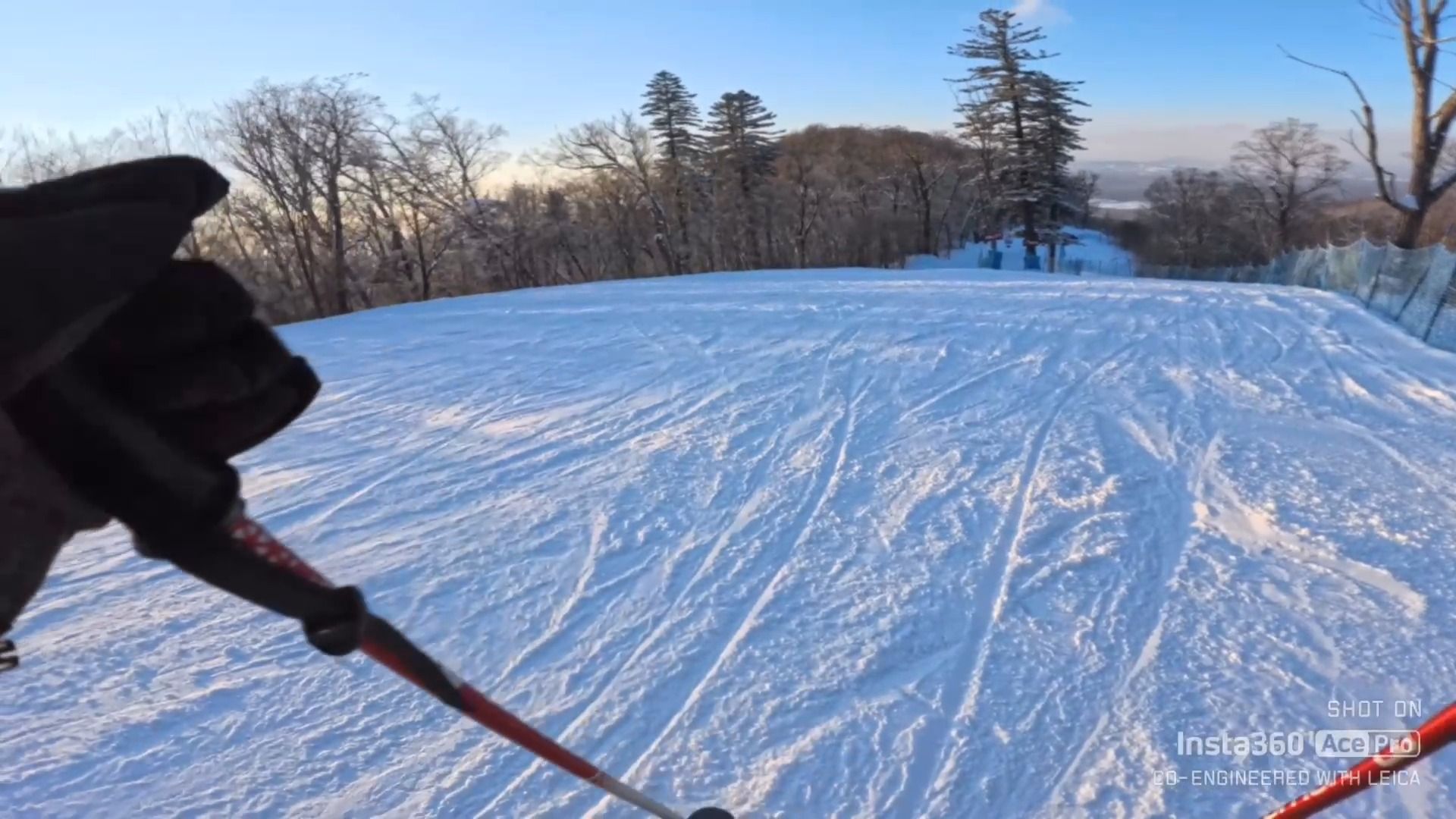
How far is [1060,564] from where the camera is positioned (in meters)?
5.34

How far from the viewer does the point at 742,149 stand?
5038cm

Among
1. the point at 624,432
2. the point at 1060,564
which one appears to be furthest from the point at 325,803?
the point at 624,432

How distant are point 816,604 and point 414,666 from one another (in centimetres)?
367

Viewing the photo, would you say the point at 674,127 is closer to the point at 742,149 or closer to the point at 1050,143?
the point at 742,149

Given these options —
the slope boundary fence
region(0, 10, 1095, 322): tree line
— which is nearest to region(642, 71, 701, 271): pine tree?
region(0, 10, 1095, 322): tree line

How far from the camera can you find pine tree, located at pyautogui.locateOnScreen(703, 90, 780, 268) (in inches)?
1966

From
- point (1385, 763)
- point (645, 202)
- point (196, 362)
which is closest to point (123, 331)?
point (196, 362)

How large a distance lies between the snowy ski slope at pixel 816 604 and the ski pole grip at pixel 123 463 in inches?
109

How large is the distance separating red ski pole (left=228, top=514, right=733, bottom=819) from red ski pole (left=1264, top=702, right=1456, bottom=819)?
1980 mm

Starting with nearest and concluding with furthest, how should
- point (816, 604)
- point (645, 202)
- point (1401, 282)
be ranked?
point (816, 604), point (1401, 282), point (645, 202)

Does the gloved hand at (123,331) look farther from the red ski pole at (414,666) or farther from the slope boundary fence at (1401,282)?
the slope boundary fence at (1401,282)

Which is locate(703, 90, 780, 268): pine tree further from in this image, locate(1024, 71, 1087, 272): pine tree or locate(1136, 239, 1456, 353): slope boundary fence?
locate(1136, 239, 1456, 353): slope boundary fence

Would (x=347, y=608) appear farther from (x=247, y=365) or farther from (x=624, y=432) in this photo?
(x=624, y=432)

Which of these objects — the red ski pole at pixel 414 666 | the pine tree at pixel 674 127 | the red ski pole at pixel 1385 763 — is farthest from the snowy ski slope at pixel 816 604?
the pine tree at pixel 674 127
